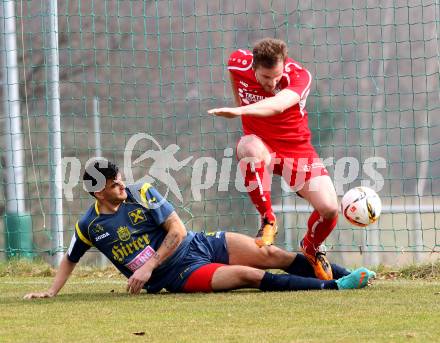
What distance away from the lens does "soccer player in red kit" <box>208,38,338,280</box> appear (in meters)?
7.37

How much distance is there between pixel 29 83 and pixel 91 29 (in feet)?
3.03

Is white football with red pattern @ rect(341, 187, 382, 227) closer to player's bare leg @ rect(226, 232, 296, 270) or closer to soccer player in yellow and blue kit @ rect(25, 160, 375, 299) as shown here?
soccer player in yellow and blue kit @ rect(25, 160, 375, 299)

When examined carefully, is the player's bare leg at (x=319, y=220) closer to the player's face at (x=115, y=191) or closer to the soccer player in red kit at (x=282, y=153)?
the soccer player in red kit at (x=282, y=153)

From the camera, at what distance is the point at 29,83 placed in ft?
37.4

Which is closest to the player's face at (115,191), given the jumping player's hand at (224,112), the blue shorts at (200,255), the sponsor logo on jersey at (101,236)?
the sponsor logo on jersey at (101,236)

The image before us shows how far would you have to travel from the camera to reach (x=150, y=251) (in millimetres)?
7047

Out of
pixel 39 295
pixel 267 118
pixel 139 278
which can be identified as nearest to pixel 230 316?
pixel 139 278

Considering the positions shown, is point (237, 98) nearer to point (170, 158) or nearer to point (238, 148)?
point (238, 148)

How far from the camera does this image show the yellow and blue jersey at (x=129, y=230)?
7.02m

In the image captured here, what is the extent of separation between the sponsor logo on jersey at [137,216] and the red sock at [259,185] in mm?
877

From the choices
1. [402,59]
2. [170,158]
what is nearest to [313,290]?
[402,59]

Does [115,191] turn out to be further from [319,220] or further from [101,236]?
[319,220]

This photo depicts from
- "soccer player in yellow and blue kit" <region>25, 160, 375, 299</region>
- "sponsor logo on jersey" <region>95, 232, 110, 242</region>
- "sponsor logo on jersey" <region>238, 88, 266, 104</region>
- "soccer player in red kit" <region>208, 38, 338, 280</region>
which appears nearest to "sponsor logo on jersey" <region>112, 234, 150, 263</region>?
"soccer player in yellow and blue kit" <region>25, 160, 375, 299</region>

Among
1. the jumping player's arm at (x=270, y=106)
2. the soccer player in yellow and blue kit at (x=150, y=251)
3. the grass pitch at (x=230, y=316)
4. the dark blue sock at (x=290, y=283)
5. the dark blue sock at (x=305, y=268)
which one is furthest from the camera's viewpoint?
the dark blue sock at (x=305, y=268)
